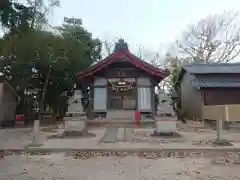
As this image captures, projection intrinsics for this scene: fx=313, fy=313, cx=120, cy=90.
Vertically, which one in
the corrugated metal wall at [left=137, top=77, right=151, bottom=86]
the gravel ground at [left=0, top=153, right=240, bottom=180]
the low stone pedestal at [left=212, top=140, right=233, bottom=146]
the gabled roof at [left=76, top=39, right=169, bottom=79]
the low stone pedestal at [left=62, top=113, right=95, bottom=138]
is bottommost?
the gravel ground at [left=0, top=153, right=240, bottom=180]

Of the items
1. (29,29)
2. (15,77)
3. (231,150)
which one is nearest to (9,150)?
(29,29)

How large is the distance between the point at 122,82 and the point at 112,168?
14.5m

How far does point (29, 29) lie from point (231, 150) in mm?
7929

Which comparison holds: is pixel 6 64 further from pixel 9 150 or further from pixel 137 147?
pixel 137 147

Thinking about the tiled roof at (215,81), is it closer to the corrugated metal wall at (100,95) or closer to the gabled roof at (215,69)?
the gabled roof at (215,69)

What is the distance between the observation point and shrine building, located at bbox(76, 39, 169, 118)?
21578 millimetres

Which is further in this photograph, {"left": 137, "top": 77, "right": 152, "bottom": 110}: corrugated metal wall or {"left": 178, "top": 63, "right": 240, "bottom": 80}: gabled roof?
{"left": 178, "top": 63, "right": 240, "bottom": 80}: gabled roof

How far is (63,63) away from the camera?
89.8ft

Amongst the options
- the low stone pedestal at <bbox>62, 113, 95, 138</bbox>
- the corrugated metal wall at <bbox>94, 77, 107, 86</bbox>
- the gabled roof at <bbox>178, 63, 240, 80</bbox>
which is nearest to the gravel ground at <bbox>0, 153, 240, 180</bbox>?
the low stone pedestal at <bbox>62, 113, 95, 138</bbox>

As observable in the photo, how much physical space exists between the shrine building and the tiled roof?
3.05 m

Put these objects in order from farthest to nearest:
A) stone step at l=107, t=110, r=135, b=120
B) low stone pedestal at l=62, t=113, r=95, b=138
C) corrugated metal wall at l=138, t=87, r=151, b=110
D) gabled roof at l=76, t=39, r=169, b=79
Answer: corrugated metal wall at l=138, t=87, r=151, b=110
stone step at l=107, t=110, r=135, b=120
gabled roof at l=76, t=39, r=169, b=79
low stone pedestal at l=62, t=113, r=95, b=138

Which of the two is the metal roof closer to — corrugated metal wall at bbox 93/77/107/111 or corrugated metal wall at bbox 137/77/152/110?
corrugated metal wall at bbox 137/77/152/110

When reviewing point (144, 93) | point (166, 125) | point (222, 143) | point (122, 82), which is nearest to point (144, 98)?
point (144, 93)

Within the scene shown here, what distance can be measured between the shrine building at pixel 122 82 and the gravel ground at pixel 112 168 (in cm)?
1234
